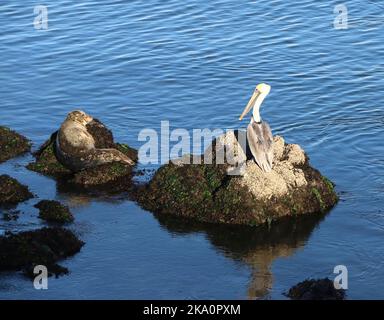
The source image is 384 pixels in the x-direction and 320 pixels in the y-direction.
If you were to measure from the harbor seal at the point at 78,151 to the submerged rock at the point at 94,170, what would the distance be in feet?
0.80

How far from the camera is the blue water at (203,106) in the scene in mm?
28219

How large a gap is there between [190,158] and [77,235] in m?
4.99

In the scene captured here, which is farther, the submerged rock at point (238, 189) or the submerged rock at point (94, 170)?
the submerged rock at point (94, 170)

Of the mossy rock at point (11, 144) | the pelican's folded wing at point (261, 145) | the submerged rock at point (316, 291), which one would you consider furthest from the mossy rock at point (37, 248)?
the mossy rock at point (11, 144)

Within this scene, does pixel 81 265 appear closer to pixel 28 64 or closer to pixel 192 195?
pixel 192 195

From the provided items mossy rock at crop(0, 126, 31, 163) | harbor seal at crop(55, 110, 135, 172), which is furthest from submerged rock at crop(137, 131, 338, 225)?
mossy rock at crop(0, 126, 31, 163)

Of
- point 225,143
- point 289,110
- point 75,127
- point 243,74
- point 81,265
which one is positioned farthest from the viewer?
point 243,74

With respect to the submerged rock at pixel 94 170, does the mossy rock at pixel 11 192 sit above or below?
below

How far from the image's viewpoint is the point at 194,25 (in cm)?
5391

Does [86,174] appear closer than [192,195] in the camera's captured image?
No

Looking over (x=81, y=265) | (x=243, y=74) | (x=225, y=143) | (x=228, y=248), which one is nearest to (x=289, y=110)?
(x=243, y=74)

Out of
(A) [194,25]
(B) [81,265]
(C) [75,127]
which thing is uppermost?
(A) [194,25]

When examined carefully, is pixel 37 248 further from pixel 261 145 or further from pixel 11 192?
pixel 261 145

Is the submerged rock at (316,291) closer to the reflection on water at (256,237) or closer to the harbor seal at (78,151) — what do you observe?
the reflection on water at (256,237)
